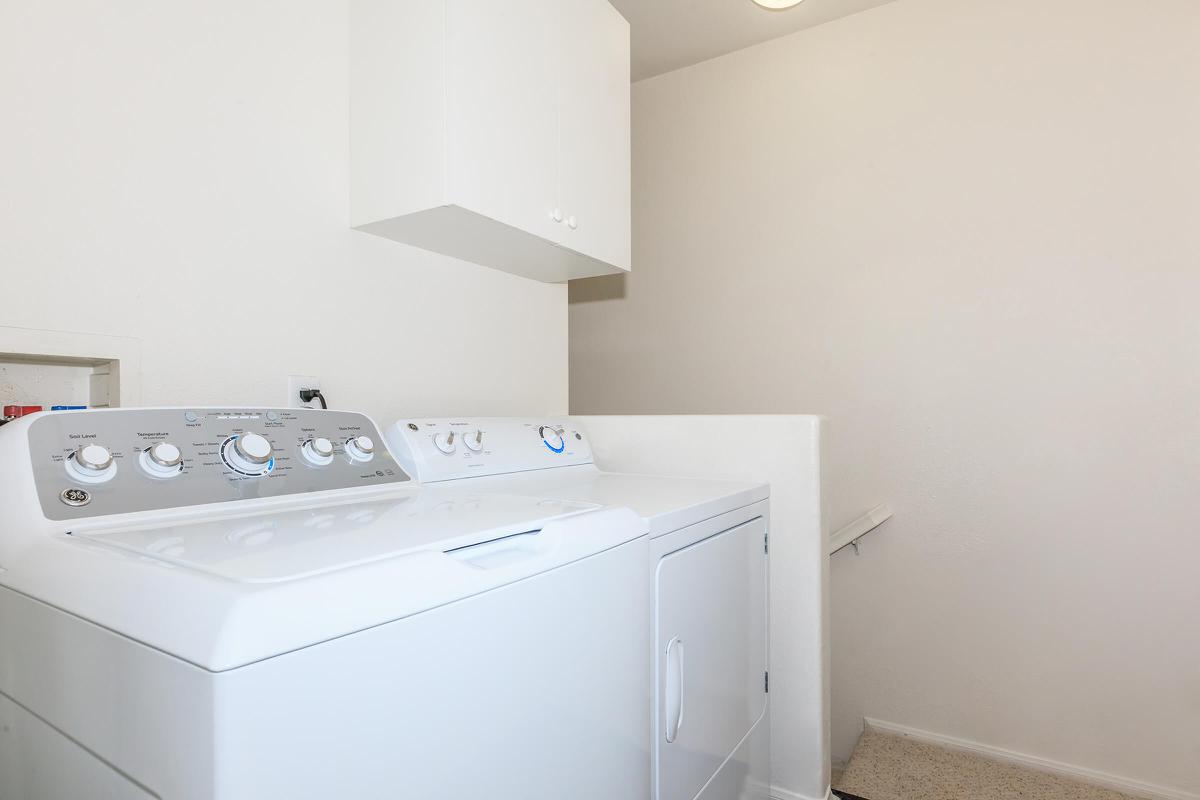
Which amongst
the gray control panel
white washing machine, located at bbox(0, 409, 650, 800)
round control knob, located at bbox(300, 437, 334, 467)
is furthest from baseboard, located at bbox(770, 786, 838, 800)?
round control knob, located at bbox(300, 437, 334, 467)

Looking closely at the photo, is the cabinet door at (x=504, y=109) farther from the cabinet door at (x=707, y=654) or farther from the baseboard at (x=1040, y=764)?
the baseboard at (x=1040, y=764)

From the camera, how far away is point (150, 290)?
1.12 metres

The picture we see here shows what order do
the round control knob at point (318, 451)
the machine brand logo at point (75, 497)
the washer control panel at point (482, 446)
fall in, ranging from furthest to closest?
the washer control panel at point (482, 446), the round control knob at point (318, 451), the machine brand logo at point (75, 497)

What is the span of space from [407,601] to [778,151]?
2582 millimetres

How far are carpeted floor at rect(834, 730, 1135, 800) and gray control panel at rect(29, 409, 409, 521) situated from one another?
182cm

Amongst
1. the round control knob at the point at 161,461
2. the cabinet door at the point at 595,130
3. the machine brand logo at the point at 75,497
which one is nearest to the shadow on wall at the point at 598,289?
the cabinet door at the point at 595,130

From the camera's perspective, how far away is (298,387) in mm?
1326

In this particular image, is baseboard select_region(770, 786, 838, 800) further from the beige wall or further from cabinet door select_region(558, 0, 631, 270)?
cabinet door select_region(558, 0, 631, 270)

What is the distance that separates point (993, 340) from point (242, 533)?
7.64 ft

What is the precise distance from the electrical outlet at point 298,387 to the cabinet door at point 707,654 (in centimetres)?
81

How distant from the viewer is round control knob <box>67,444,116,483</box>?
0.80 metres

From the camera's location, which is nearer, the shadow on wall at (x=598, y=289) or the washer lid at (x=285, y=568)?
the washer lid at (x=285, y=568)

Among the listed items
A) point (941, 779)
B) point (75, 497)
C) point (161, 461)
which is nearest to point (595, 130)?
point (161, 461)

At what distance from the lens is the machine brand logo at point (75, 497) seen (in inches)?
30.0
